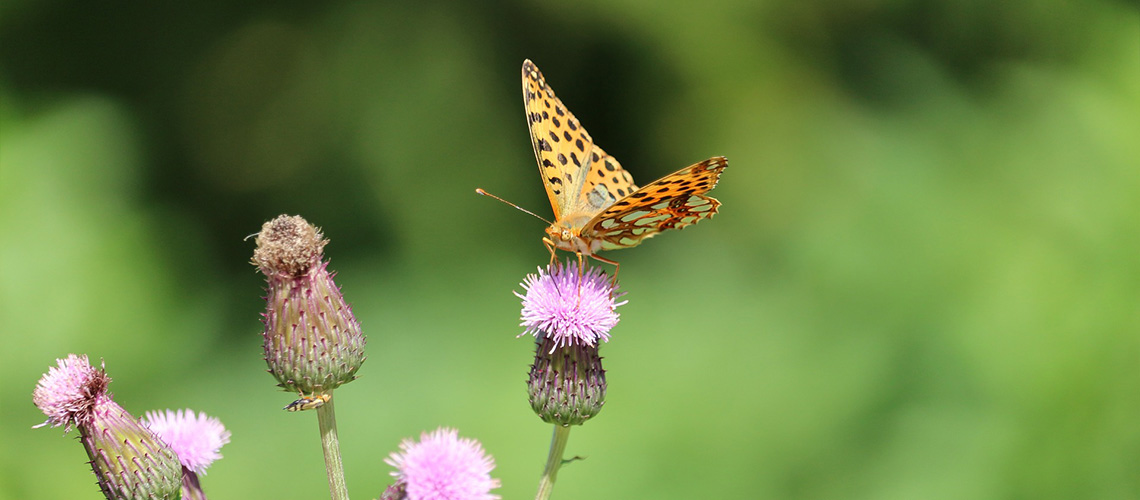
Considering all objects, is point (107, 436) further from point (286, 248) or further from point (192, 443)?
point (286, 248)

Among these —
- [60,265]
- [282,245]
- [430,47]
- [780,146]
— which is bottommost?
[282,245]

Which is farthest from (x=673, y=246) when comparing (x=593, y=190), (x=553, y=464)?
(x=553, y=464)

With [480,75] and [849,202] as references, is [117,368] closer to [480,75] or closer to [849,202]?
[480,75]

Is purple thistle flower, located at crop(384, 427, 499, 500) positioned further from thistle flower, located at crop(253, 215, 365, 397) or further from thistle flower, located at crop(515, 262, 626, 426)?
thistle flower, located at crop(515, 262, 626, 426)

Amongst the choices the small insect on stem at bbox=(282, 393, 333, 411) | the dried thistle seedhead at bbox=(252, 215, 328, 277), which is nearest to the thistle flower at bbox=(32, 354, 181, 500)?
the small insect on stem at bbox=(282, 393, 333, 411)

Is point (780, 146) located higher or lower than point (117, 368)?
higher

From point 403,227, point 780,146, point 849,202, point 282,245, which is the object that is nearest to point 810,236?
point 849,202
